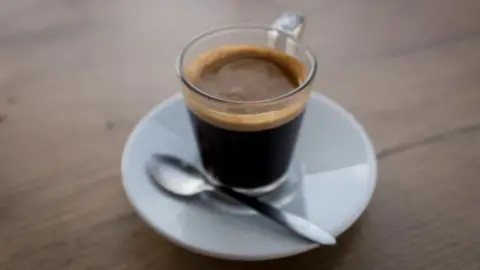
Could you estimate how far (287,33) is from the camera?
2.24ft

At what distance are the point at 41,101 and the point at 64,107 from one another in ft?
0.09

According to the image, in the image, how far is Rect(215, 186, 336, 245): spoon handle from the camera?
0.57 meters

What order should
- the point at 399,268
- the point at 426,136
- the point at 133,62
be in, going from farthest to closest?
the point at 133,62 → the point at 426,136 → the point at 399,268

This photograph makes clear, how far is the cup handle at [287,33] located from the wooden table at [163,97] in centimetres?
10

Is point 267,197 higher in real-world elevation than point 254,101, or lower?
lower

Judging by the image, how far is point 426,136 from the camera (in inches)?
28.0

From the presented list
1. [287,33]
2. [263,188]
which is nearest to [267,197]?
[263,188]

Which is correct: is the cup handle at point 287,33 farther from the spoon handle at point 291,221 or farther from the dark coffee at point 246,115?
the spoon handle at point 291,221

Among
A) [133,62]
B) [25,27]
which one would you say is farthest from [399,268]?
[25,27]

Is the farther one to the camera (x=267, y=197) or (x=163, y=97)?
(x=163, y=97)

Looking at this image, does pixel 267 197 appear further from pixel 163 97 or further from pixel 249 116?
pixel 163 97

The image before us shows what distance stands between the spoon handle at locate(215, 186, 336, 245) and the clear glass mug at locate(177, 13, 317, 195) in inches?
1.5

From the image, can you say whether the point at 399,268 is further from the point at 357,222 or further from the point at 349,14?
the point at 349,14

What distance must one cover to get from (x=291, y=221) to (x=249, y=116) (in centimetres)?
10
